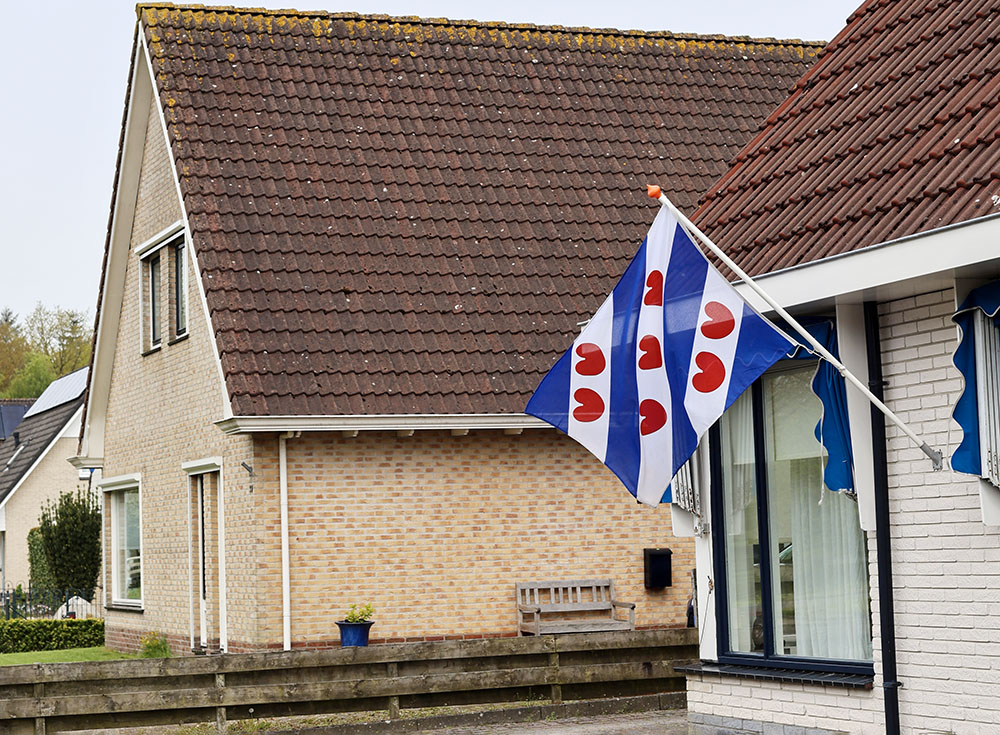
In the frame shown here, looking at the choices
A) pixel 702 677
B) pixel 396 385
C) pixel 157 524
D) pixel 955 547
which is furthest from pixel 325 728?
pixel 157 524

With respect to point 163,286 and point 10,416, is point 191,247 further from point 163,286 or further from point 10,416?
point 10,416

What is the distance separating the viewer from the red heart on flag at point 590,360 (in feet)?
29.3

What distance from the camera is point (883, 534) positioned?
928 centimetres

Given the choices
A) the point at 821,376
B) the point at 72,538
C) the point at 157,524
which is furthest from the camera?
the point at 72,538

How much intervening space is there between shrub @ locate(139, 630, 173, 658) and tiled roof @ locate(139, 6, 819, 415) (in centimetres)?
542

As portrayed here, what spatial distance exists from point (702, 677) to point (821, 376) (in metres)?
2.65

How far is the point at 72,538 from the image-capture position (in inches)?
1144

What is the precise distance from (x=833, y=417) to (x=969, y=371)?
1.33 meters

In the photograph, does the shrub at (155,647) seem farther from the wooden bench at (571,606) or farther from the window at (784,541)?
the window at (784,541)

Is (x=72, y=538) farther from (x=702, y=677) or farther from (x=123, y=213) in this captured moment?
(x=702, y=677)

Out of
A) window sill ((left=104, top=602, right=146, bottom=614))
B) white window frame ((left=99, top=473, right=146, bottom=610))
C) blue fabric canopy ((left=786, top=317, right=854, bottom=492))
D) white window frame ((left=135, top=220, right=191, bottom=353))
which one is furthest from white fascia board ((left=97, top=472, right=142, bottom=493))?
blue fabric canopy ((left=786, top=317, right=854, bottom=492))

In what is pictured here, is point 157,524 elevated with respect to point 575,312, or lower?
lower

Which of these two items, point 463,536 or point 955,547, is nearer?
point 955,547

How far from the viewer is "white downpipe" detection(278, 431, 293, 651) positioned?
16641 mm
